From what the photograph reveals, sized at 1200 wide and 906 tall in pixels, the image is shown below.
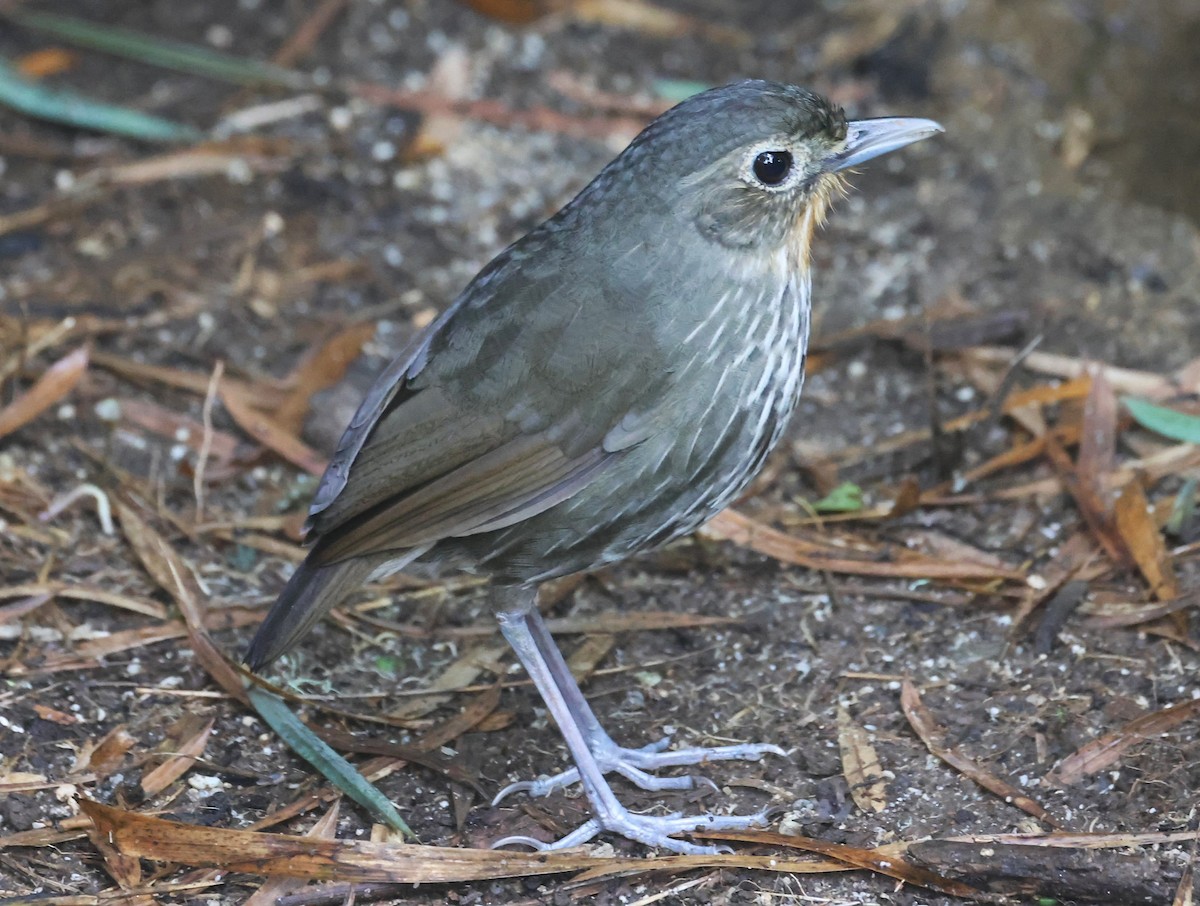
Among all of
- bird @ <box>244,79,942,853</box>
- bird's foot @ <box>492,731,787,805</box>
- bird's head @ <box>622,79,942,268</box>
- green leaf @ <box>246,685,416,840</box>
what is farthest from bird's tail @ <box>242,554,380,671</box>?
bird's head @ <box>622,79,942,268</box>

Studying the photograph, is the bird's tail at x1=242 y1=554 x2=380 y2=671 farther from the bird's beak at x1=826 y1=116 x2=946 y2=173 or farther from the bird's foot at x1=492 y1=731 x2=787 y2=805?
the bird's beak at x1=826 y1=116 x2=946 y2=173

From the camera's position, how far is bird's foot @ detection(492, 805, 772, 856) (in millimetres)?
3736

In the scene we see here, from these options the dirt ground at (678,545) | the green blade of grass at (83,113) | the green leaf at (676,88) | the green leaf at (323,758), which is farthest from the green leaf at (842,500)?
the green blade of grass at (83,113)

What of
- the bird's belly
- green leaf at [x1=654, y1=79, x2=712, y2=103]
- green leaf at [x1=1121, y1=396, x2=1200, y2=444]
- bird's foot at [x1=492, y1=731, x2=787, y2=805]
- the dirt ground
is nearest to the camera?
the bird's belly

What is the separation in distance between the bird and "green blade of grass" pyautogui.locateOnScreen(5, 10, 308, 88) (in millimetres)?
3222

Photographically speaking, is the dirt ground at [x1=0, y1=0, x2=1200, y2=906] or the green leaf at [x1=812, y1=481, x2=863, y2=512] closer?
the dirt ground at [x1=0, y1=0, x2=1200, y2=906]

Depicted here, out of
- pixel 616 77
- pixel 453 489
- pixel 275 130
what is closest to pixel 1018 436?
pixel 453 489

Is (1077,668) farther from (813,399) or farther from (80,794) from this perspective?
(80,794)

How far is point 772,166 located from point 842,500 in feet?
Answer: 4.73

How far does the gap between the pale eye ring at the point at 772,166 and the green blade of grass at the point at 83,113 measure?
11.1 ft

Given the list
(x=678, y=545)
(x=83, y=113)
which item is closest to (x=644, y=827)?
(x=678, y=545)

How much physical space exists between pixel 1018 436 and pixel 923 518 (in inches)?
19.2

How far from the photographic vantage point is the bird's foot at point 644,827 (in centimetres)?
374

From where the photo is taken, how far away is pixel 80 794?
3.64 meters
